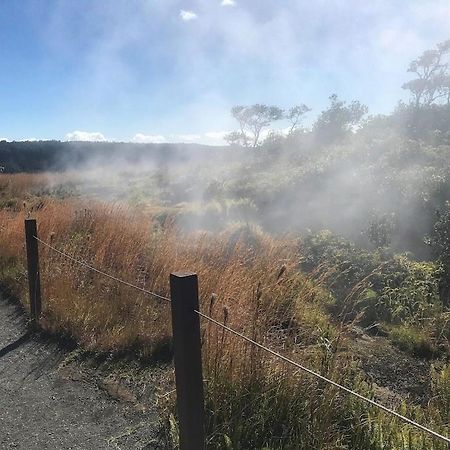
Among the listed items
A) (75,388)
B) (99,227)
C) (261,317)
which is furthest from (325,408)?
(99,227)

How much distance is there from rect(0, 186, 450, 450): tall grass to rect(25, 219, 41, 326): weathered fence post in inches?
5.2

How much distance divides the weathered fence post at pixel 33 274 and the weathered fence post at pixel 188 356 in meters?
2.87

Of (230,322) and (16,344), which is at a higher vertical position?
(230,322)

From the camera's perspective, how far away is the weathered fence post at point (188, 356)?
80.5 inches

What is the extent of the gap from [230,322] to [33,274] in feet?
8.04

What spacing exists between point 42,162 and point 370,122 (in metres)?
36.0

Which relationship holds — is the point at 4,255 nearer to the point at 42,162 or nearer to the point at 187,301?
the point at 187,301

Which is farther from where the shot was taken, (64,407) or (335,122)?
(335,122)

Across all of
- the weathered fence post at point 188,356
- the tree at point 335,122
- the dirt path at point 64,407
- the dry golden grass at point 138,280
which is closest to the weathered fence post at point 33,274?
the dry golden grass at point 138,280

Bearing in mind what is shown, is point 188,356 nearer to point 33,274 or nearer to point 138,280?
point 138,280

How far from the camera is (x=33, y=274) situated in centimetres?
457

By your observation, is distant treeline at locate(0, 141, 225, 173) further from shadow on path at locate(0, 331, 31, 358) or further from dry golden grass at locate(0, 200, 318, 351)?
shadow on path at locate(0, 331, 31, 358)

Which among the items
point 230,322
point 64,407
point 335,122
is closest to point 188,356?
point 230,322

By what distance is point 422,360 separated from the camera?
4.62 metres
